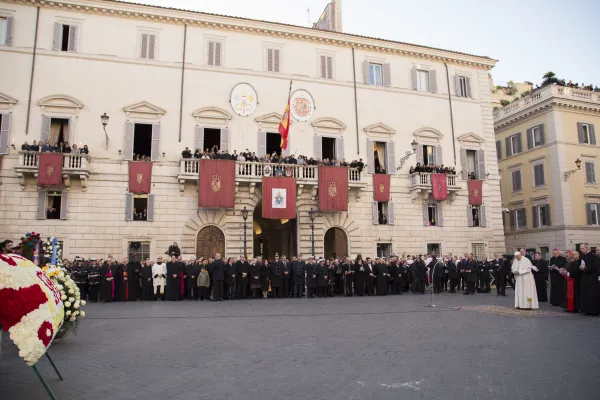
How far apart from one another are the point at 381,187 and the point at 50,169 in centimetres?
1793

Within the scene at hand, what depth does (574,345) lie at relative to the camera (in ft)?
27.9

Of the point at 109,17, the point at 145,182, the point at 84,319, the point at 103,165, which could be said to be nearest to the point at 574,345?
the point at 84,319

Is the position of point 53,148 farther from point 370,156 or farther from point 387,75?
point 387,75

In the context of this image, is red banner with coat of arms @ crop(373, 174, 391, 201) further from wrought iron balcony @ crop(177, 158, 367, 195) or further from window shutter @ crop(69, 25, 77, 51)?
window shutter @ crop(69, 25, 77, 51)

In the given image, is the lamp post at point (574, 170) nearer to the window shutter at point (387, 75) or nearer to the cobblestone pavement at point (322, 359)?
the window shutter at point (387, 75)

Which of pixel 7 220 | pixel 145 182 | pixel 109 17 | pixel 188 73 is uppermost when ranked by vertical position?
pixel 109 17

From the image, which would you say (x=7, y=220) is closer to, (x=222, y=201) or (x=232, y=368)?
(x=222, y=201)

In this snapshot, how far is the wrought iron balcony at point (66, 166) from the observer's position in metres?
22.1

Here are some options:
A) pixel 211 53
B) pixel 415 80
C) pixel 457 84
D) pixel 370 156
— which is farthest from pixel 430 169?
pixel 211 53

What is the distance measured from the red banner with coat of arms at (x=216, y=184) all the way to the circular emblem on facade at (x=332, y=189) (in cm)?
544

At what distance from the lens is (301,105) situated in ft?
91.0

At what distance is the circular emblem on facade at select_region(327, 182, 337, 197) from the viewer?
2627cm

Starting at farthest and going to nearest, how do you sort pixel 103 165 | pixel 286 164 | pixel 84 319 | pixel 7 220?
pixel 286 164 → pixel 103 165 → pixel 7 220 → pixel 84 319

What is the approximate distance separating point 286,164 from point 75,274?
11852 millimetres
